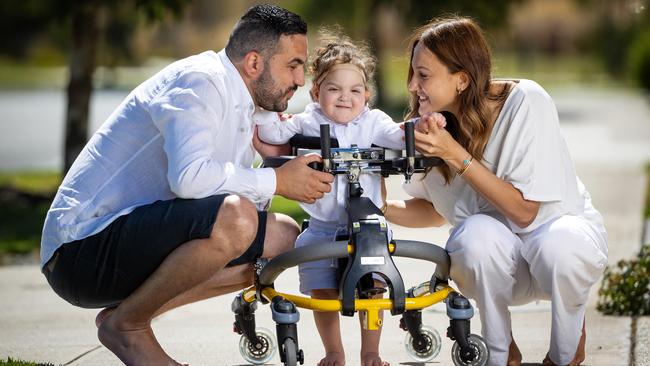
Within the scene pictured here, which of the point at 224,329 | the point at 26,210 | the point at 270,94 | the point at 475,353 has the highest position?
the point at 270,94

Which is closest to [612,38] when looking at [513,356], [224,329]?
[224,329]

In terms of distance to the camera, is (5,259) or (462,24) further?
(5,259)

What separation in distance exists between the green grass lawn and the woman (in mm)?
4318

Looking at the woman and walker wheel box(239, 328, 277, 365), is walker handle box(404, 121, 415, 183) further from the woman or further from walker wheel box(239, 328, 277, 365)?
walker wheel box(239, 328, 277, 365)

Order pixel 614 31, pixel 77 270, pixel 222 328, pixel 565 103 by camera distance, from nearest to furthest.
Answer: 1. pixel 77 270
2. pixel 222 328
3. pixel 565 103
4. pixel 614 31

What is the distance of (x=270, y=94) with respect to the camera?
4508mm

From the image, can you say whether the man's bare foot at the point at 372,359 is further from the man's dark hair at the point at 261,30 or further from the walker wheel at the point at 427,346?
the man's dark hair at the point at 261,30

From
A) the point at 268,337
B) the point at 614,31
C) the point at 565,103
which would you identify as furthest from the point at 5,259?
the point at 614,31

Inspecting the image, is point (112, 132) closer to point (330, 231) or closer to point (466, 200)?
point (330, 231)

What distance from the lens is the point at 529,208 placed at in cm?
454

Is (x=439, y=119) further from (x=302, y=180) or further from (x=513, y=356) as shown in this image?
(x=513, y=356)

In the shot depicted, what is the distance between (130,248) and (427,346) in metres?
1.27

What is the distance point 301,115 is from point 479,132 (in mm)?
730

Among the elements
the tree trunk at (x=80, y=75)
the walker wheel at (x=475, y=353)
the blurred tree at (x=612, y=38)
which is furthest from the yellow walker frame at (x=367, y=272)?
the blurred tree at (x=612, y=38)
